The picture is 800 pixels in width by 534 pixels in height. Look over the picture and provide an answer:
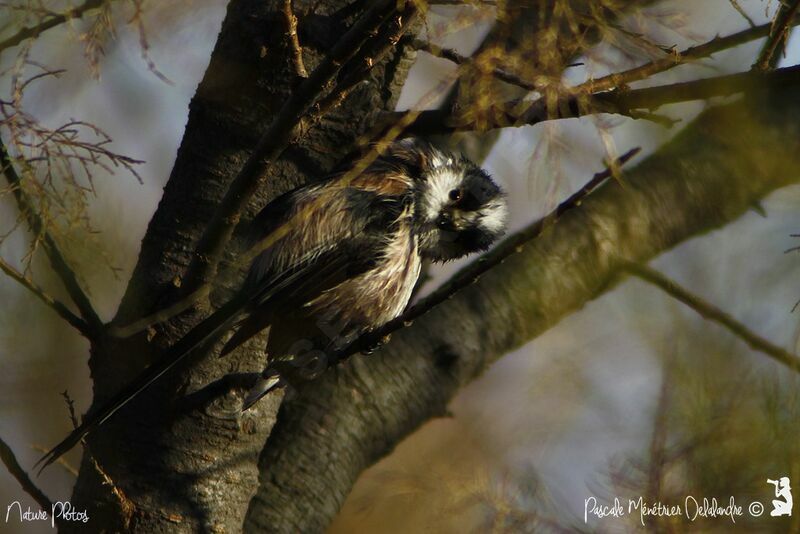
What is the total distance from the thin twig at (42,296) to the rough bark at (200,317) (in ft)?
0.32

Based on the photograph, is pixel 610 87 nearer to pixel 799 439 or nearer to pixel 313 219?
pixel 313 219

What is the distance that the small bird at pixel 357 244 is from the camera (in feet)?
8.50

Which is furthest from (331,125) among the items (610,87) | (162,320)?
(610,87)

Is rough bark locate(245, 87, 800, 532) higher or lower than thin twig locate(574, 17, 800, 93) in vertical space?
lower

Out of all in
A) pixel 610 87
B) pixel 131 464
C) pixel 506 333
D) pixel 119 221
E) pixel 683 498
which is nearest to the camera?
pixel 610 87

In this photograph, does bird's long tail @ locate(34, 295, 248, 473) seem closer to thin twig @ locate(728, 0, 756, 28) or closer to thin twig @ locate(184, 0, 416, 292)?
thin twig @ locate(184, 0, 416, 292)

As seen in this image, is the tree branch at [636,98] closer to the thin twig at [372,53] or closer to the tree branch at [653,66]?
the tree branch at [653,66]

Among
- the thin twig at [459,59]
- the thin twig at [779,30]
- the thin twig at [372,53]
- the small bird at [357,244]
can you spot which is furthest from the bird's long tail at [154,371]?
the thin twig at [779,30]

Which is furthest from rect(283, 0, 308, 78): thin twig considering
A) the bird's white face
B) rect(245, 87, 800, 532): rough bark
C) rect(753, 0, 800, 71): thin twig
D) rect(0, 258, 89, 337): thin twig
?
rect(245, 87, 800, 532): rough bark

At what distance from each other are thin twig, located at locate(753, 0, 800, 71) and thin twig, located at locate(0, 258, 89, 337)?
71.3 inches

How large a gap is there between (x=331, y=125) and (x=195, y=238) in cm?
52

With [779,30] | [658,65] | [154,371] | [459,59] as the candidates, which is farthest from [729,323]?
[154,371]

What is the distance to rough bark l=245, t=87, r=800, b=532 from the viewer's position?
2.91 m

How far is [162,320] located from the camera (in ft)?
7.53
